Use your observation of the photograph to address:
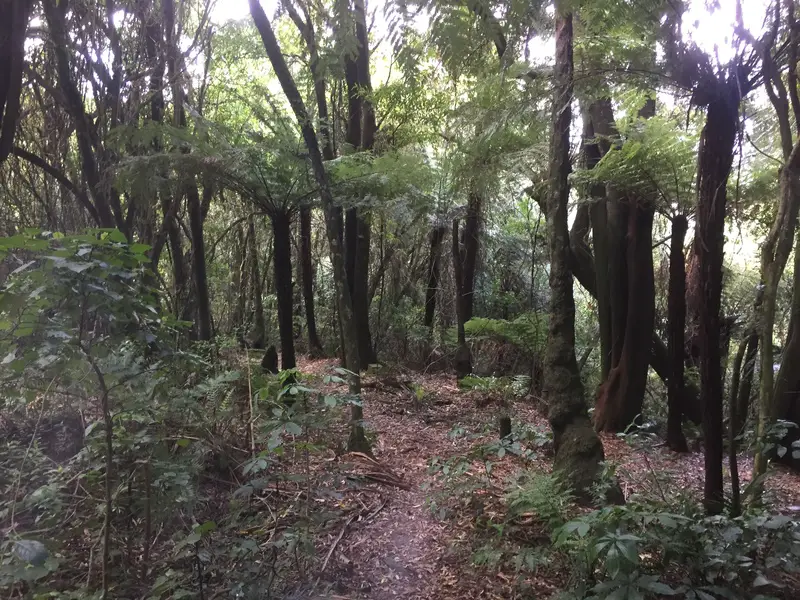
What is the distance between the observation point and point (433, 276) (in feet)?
34.6

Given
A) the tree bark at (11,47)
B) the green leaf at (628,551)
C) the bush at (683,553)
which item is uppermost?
the tree bark at (11,47)

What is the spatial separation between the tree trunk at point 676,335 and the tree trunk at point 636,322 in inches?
10.7

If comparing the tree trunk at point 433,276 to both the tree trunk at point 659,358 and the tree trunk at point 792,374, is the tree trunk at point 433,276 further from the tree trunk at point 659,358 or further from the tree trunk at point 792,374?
the tree trunk at point 792,374

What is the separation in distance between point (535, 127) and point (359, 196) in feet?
7.45

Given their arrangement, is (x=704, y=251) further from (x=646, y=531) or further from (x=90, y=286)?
(x=90, y=286)

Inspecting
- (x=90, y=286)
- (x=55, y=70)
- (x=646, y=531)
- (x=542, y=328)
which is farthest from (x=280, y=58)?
(x=542, y=328)

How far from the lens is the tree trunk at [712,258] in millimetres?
2521

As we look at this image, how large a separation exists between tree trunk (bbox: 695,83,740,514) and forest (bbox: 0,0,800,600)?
0.02 meters

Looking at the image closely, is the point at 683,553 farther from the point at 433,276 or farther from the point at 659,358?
the point at 433,276

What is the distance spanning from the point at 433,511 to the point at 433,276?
749 cm

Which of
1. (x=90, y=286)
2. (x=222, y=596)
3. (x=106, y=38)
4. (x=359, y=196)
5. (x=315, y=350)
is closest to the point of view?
(x=90, y=286)

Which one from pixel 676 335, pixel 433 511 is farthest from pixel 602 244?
pixel 433 511

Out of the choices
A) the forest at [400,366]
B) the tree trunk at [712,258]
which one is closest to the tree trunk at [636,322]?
the forest at [400,366]

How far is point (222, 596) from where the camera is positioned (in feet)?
7.55
